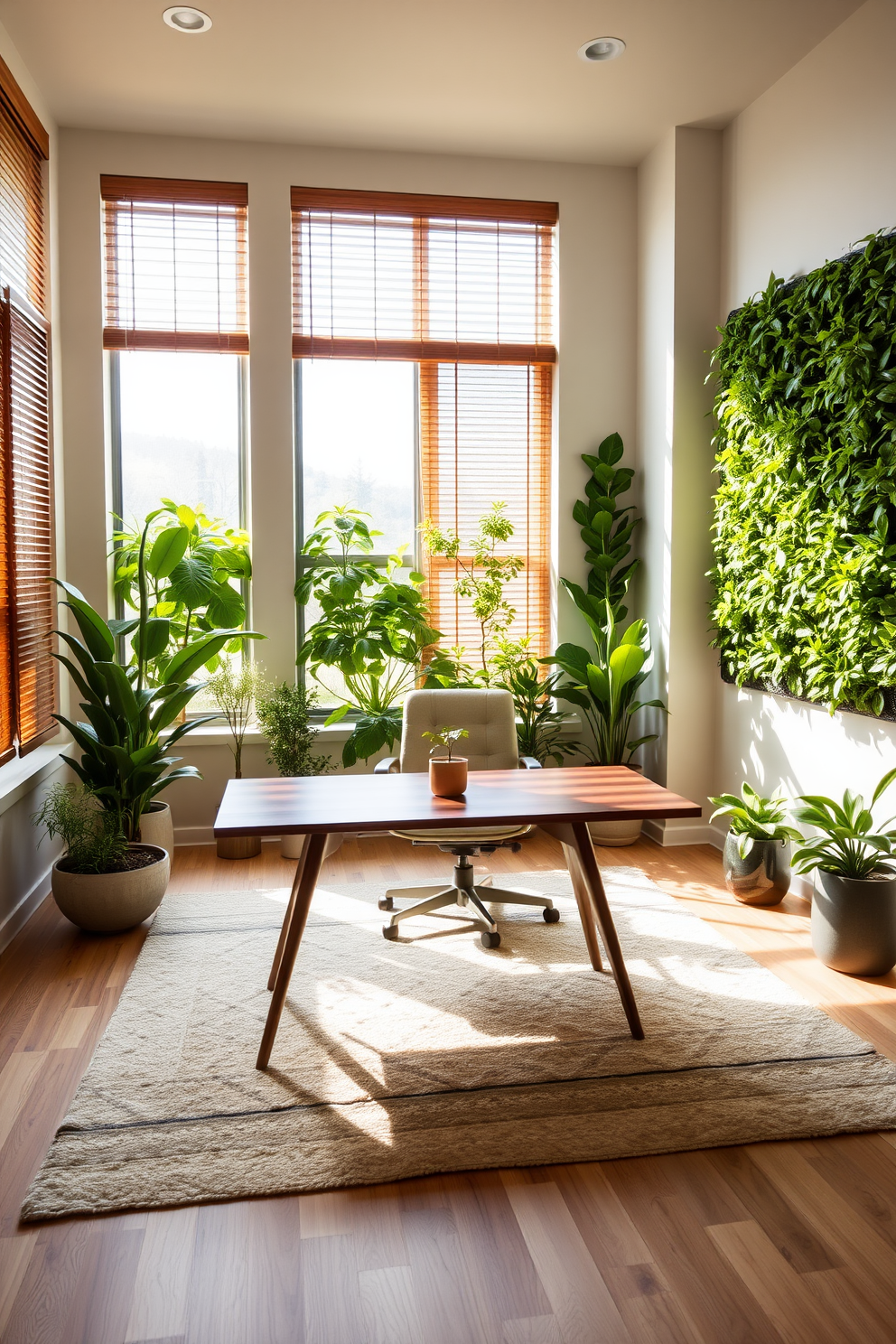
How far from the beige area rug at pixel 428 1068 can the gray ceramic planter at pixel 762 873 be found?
0.45 metres

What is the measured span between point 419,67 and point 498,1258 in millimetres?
4021

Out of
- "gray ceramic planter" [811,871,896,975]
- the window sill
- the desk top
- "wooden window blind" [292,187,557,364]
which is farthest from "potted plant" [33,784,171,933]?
"wooden window blind" [292,187,557,364]

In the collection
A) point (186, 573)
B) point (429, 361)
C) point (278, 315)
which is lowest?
point (186, 573)

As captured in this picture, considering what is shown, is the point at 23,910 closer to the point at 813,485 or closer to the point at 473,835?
the point at 473,835

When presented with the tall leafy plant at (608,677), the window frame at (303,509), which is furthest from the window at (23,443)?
the tall leafy plant at (608,677)

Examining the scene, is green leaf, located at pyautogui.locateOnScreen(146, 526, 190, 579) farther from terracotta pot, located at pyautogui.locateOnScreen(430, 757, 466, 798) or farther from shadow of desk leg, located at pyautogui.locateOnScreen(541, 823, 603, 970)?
shadow of desk leg, located at pyautogui.locateOnScreen(541, 823, 603, 970)

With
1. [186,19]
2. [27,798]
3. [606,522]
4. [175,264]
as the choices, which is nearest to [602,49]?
[186,19]

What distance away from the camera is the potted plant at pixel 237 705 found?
4.44m

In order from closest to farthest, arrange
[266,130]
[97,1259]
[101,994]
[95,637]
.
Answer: [97,1259]
[101,994]
[95,637]
[266,130]

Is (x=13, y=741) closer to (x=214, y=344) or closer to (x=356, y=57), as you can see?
(x=214, y=344)

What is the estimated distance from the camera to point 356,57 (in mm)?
3730

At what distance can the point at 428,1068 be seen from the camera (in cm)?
249

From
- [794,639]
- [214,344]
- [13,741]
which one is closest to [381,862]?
[13,741]

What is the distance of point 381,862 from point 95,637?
1.64 meters
